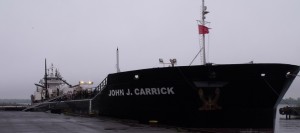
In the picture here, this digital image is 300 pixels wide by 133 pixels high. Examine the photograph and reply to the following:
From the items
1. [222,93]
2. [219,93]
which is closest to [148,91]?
[219,93]

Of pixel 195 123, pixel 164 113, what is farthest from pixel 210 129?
pixel 164 113

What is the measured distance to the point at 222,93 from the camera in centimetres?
1605

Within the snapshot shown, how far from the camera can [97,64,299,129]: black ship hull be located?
51.9 ft

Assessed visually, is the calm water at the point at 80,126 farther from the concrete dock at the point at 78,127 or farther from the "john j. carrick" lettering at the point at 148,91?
the "john j. carrick" lettering at the point at 148,91

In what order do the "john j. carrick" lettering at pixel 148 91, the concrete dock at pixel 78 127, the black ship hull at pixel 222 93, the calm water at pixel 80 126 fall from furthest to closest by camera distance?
the "john j. carrick" lettering at pixel 148 91, the black ship hull at pixel 222 93, the calm water at pixel 80 126, the concrete dock at pixel 78 127

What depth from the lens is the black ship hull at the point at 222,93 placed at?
15.8m

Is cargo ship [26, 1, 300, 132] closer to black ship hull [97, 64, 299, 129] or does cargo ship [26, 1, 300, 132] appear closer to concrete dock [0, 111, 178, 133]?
black ship hull [97, 64, 299, 129]

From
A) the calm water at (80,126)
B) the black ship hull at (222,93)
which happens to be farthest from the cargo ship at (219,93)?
the calm water at (80,126)

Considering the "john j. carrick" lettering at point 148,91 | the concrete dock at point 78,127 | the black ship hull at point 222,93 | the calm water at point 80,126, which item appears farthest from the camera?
the "john j. carrick" lettering at point 148,91

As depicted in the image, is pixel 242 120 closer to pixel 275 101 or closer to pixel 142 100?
pixel 275 101

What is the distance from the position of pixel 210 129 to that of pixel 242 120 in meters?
1.30

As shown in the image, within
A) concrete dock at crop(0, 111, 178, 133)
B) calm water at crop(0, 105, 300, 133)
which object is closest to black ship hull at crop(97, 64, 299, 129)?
calm water at crop(0, 105, 300, 133)

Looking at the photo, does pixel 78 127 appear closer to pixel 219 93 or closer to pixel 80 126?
pixel 80 126

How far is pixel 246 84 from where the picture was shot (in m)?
15.8
